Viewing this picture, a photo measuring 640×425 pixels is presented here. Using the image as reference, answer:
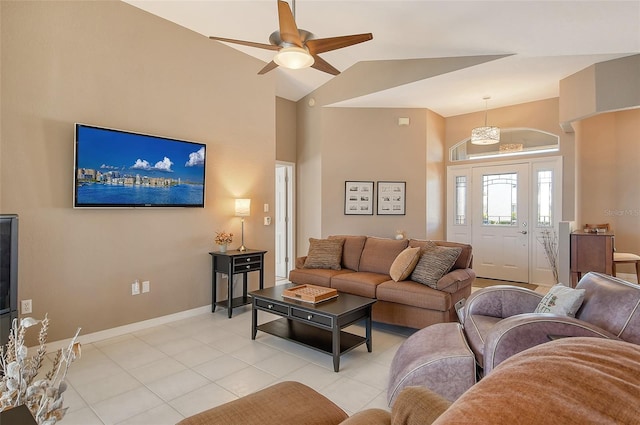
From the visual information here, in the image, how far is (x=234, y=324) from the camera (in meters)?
3.93

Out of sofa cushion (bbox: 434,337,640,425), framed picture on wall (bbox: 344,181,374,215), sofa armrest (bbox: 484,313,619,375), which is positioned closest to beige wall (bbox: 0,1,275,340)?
framed picture on wall (bbox: 344,181,374,215)

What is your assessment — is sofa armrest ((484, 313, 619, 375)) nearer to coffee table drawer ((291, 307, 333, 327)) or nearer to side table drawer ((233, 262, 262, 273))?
coffee table drawer ((291, 307, 333, 327))

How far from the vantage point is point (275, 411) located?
1.46 m

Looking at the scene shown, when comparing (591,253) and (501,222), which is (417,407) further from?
(501,222)

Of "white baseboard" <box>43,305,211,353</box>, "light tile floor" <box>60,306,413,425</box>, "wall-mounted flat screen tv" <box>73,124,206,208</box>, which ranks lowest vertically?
"light tile floor" <box>60,306,413,425</box>

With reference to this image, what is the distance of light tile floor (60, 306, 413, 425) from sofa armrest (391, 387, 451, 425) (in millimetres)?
1260

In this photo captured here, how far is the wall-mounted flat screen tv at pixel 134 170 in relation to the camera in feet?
10.8

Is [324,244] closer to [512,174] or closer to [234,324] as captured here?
[234,324]

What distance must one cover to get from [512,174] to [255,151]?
4577 mm

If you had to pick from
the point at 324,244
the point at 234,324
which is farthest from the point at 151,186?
the point at 324,244

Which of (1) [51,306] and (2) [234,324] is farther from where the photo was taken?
(2) [234,324]

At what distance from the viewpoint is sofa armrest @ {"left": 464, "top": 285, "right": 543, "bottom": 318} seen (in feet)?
8.82

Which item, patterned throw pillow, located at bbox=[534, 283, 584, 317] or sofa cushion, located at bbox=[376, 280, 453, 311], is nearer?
patterned throw pillow, located at bbox=[534, 283, 584, 317]

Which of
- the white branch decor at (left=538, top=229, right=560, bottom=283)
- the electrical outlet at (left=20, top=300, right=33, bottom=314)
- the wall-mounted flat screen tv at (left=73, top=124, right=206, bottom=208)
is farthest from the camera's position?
the white branch decor at (left=538, top=229, right=560, bottom=283)
